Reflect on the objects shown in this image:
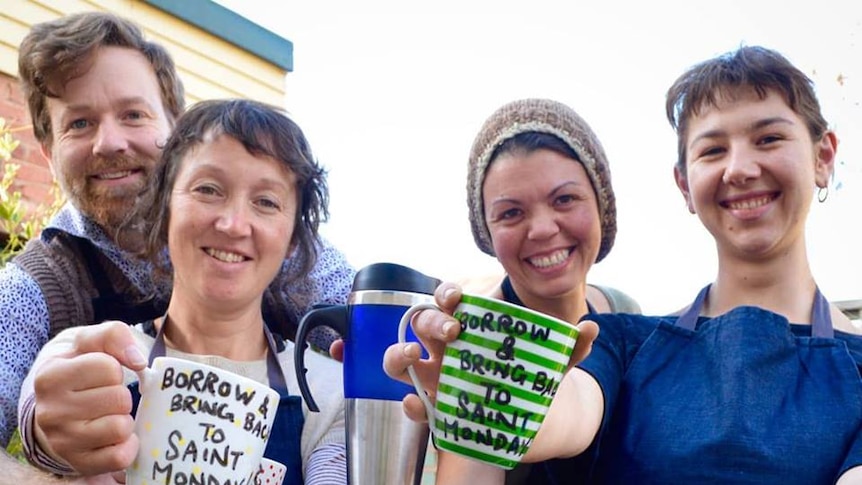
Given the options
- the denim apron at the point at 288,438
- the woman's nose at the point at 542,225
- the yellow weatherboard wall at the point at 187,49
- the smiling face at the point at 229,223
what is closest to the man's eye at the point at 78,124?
the smiling face at the point at 229,223

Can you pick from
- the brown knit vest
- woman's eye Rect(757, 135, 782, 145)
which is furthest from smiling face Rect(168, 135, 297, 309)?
woman's eye Rect(757, 135, 782, 145)

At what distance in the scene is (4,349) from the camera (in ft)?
4.84

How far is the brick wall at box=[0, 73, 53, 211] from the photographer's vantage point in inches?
155

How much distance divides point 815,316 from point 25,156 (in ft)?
12.1

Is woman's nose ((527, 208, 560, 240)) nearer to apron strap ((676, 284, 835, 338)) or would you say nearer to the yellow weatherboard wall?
apron strap ((676, 284, 835, 338))

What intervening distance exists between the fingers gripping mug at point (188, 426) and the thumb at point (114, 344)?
0.06ft

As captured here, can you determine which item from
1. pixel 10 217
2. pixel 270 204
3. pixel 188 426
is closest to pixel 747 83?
pixel 270 204

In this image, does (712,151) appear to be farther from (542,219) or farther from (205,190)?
(205,190)

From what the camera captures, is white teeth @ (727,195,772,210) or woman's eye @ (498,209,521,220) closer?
white teeth @ (727,195,772,210)

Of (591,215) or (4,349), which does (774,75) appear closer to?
(591,215)

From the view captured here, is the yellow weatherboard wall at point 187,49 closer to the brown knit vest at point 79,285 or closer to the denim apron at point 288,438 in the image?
the brown knit vest at point 79,285

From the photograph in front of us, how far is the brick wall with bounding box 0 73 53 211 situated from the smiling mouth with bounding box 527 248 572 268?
9.88 feet

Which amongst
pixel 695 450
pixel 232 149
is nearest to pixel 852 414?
pixel 695 450

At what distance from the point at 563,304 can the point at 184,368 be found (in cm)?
115
